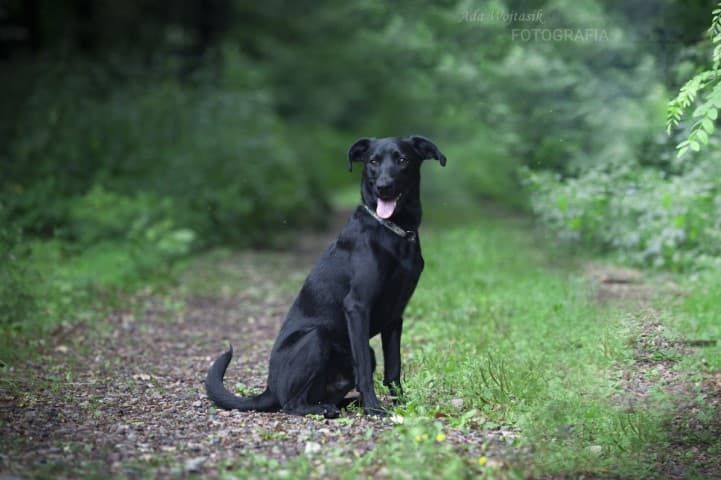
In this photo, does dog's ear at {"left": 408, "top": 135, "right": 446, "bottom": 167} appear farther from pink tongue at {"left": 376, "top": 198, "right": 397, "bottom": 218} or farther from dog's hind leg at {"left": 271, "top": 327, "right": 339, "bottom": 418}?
dog's hind leg at {"left": 271, "top": 327, "right": 339, "bottom": 418}

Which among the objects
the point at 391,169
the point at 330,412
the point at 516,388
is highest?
the point at 391,169

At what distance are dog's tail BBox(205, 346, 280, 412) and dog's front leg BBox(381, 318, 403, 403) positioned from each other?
670mm

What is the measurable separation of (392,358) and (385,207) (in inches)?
35.5

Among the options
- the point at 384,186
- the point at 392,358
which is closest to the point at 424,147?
the point at 384,186

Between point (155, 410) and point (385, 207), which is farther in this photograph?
point (155, 410)

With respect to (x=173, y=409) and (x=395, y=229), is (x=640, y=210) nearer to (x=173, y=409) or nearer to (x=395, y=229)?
(x=395, y=229)

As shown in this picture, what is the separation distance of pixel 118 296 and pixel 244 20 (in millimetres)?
16169

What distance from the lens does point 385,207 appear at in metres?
5.28

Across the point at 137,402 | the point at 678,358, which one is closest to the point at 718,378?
the point at 678,358

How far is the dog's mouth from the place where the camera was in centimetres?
526

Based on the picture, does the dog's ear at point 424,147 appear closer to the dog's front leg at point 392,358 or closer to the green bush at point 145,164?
the dog's front leg at point 392,358

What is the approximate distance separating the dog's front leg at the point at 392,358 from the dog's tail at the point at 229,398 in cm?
67

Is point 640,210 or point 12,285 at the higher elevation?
point 640,210

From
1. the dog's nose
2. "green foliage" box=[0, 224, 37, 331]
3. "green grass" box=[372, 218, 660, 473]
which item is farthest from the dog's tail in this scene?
"green foliage" box=[0, 224, 37, 331]
